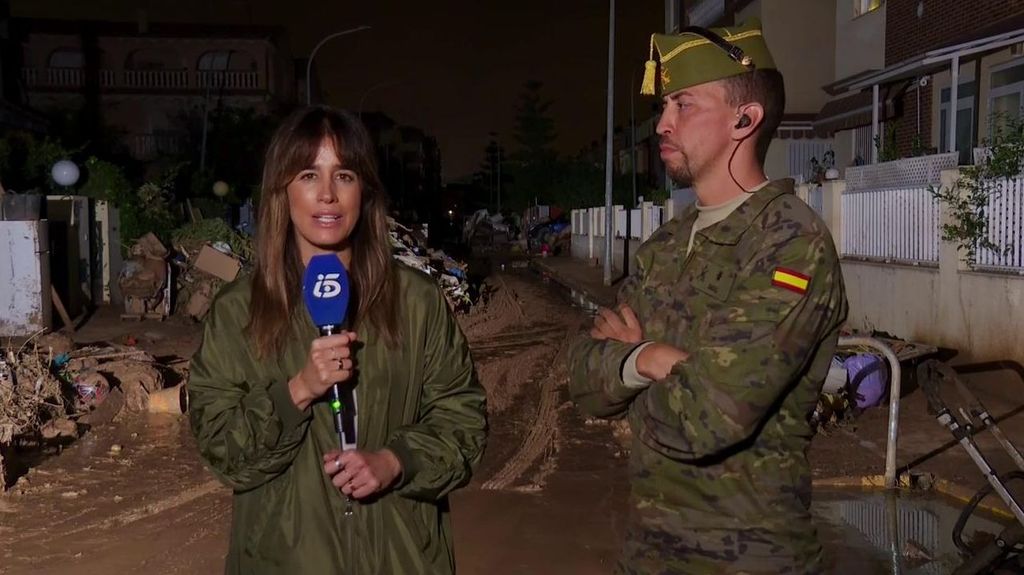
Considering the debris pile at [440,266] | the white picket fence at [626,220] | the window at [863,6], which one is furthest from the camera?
the white picket fence at [626,220]

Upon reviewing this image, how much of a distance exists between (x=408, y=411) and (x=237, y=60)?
48461mm

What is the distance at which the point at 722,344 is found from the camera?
230 cm

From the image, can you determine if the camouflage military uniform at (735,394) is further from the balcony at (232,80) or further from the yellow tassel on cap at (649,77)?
the balcony at (232,80)

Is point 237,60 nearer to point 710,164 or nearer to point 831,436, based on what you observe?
point 831,436

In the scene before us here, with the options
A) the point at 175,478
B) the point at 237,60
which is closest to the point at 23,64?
the point at 237,60

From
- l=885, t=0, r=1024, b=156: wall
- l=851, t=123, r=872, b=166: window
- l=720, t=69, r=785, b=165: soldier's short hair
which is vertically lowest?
l=720, t=69, r=785, b=165: soldier's short hair

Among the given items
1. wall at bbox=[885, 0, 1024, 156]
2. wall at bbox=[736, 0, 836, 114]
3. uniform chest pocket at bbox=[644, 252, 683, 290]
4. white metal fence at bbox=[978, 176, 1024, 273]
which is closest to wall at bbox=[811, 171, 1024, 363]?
white metal fence at bbox=[978, 176, 1024, 273]

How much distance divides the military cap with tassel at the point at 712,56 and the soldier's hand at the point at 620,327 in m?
0.58

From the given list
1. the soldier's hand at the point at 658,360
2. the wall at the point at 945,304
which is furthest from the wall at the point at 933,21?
the soldier's hand at the point at 658,360

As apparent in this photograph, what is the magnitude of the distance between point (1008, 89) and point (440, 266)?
36.3ft

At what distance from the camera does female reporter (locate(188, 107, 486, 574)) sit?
2.41 metres

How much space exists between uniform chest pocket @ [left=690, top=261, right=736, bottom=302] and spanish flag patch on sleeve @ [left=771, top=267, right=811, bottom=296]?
12 centimetres

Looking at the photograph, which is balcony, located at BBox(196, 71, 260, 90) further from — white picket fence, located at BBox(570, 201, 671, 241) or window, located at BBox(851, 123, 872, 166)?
window, located at BBox(851, 123, 872, 166)

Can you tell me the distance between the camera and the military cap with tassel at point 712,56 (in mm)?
2516
